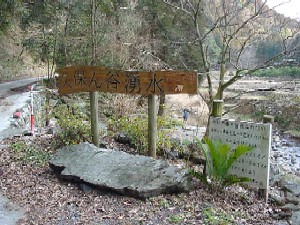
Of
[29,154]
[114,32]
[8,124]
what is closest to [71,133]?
[29,154]

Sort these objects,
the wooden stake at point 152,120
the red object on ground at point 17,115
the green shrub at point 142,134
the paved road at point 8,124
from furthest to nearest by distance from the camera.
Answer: the red object on ground at point 17,115 → the green shrub at point 142,134 → the wooden stake at point 152,120 → the paved road at point 8,124

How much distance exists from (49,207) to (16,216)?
410 millimetres

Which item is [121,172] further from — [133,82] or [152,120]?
[133,82]

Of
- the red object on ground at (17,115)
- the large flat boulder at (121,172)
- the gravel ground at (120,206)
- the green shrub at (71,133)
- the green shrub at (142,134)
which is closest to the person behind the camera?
the gravel ground at (120,206)

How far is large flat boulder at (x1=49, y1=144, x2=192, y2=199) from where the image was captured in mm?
4926

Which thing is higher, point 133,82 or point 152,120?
point 133,82

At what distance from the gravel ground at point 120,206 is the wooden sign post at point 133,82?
55.7 inches

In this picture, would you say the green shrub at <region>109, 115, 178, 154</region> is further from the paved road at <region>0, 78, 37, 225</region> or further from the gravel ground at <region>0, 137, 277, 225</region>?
the paved road at <region>0, 78, 37, 225</region>

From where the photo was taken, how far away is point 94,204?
15.8ft

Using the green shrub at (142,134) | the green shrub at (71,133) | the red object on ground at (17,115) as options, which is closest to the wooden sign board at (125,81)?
the green shrub at (71,133)

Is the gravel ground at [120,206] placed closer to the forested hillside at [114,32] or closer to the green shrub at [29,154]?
the green shrub at [29,154]

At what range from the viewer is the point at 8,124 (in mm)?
9648

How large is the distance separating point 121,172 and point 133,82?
152cm

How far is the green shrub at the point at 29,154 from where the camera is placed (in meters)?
6.40
